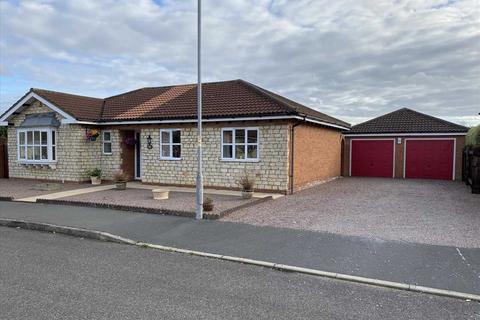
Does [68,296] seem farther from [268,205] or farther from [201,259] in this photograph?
[268,205]

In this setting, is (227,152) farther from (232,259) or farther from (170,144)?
(232,259)

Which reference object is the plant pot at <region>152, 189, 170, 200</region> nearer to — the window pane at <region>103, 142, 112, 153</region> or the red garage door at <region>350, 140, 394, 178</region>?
the window pane at <region>103, 142, 112, 153</region>

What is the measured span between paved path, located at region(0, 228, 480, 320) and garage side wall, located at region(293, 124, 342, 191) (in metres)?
8.85

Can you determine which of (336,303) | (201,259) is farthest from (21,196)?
(336,303)

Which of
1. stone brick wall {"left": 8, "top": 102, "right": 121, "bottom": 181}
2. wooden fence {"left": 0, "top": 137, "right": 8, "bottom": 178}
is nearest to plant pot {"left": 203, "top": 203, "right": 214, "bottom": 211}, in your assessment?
stone brick wall {"left": 8, "top": 102, "right": 121, "bottom": 181}

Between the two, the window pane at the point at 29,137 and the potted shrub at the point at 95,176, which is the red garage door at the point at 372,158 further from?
the window pane at the point at 29,137

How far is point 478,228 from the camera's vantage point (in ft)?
26.7

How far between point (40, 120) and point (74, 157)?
2565 mm

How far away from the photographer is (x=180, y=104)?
16.4 m

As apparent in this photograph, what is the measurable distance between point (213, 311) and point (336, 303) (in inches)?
58.9

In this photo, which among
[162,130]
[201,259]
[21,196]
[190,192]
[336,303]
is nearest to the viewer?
[336,303]

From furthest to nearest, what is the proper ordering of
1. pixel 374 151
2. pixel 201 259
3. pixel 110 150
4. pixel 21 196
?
pixel 374 151 → pixel 110 150 → pixel 21 196 → pixel 201 259

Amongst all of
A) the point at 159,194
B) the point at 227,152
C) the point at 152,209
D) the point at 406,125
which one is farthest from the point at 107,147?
the point at 406,125

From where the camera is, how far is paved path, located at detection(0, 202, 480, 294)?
542 cm
